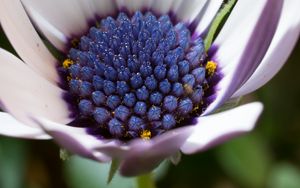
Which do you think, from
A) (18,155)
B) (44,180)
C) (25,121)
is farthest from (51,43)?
(44,180)

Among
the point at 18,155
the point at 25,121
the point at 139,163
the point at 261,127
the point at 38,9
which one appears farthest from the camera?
the point at 261,127

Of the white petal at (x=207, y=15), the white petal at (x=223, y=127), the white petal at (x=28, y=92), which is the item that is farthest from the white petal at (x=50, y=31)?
the white petal at (x=223, y=127)

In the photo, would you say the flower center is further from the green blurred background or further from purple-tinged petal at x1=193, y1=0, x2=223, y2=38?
the green blurred background

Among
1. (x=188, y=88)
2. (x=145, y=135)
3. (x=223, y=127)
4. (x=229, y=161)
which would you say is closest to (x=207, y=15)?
(x=188, y=88)

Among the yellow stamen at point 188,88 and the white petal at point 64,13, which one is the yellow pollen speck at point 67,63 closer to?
the white petal at point 64,13

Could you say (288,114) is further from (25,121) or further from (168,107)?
(25,121)

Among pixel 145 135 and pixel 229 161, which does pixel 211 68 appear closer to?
pixel 145 135

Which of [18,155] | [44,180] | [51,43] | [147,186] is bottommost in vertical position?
[44,180]
